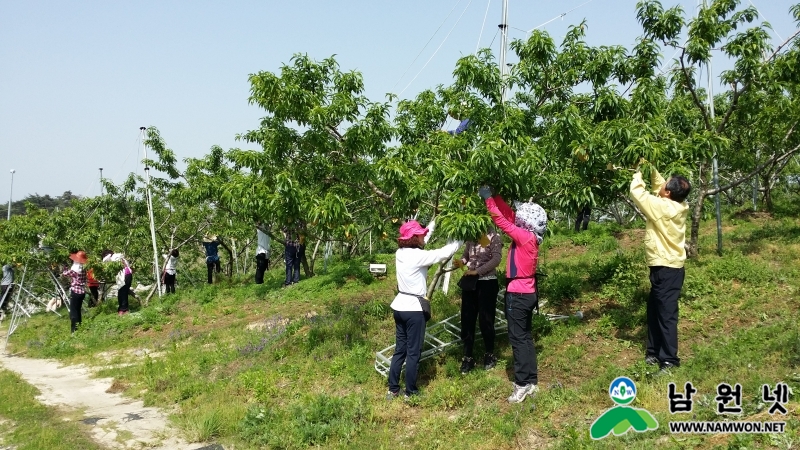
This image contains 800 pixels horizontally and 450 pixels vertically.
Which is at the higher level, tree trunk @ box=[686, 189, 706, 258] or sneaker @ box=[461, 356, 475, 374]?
tree trunk @ box=[686, 189, 706, 258]

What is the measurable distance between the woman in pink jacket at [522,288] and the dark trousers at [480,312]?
2.05ft

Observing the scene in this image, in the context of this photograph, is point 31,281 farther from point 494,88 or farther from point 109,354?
point 494,88

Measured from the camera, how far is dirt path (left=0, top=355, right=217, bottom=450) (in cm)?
582

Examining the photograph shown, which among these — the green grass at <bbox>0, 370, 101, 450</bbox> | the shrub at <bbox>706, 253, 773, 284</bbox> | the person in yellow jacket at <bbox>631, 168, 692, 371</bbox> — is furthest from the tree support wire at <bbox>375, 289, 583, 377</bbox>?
the green grass at <bbox>0, 370, 101, 450</bbox>

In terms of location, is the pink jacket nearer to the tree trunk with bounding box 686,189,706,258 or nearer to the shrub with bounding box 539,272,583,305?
the shrub with bounding box 539,272,583,305

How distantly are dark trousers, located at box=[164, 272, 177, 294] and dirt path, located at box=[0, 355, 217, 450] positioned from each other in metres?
5.98

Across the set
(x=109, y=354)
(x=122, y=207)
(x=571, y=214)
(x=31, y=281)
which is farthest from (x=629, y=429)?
(x=122, y=207)

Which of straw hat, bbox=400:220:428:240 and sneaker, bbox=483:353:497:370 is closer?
straw hat, bbox=400:220:428:240

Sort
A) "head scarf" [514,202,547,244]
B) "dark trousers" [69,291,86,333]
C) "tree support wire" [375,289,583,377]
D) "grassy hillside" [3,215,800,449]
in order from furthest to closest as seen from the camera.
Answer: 1. "dark trousers" [69,291,86,333]
2. "tree support wire" [375,289,583,377]
3. "head scarf" [514,202,547,244]
4. "grassy hillside" [3,215,800,449]

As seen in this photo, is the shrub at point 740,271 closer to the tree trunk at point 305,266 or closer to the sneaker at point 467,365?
the sneaker at point 467,365

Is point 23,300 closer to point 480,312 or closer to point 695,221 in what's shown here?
point 480,312

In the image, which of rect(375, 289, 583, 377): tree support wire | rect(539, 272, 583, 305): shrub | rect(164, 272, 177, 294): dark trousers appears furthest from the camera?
rect(164, 272, 177, 294): dark trousers

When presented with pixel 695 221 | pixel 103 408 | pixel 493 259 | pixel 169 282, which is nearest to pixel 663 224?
pixel 493 259

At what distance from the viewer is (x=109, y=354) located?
1052 centimetres
